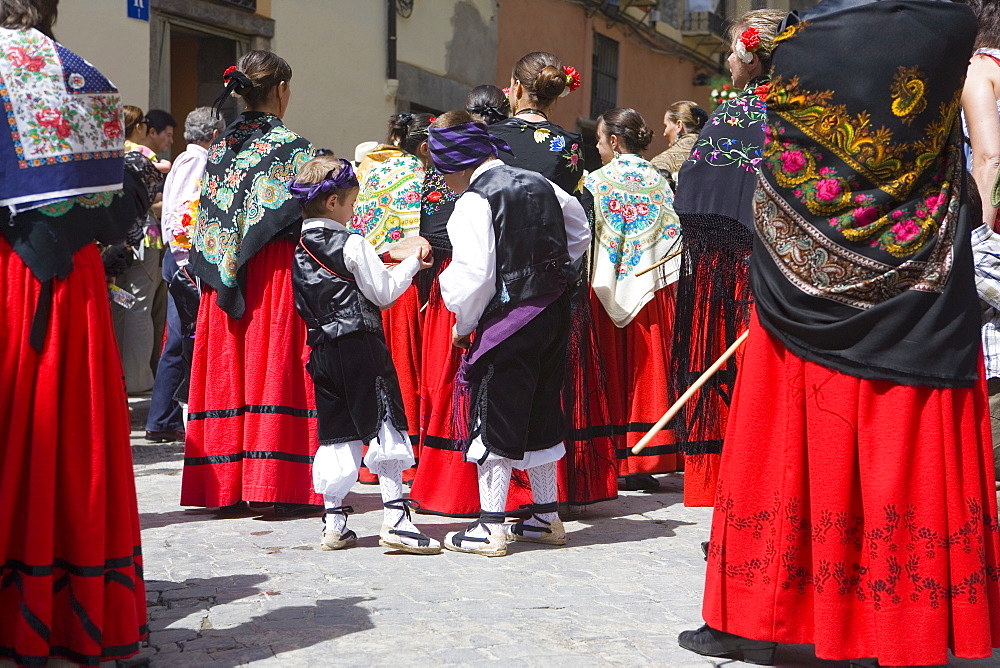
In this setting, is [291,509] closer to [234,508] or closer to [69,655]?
[234,508]

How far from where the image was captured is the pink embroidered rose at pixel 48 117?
131 inches

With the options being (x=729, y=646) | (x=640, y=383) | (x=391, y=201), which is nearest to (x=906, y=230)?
(x=729, y=646)

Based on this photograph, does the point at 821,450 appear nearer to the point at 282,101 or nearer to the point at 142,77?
the point at 282,101

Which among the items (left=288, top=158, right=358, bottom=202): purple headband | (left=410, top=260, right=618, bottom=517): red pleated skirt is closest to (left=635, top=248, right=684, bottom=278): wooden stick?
(left=410, top=260, right=618, bottom=517): red pleated skirt

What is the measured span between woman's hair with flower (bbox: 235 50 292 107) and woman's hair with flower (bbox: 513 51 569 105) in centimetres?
108

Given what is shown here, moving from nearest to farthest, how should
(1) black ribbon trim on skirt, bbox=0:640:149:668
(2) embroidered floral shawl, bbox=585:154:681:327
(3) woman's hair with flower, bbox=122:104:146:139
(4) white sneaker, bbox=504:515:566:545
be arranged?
(1) black ribbon trim on skirt, bbox=0:640:149:668 < (4) white sneaker, bbox=504:515:566:545 < (2) embroidered floral shawl, bbox=585:154:681:327 < (3) woman's hair with flower, bbox=122:104:146:139

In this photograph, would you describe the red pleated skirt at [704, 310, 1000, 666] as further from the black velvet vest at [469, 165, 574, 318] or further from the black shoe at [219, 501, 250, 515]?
the black shoe at [219, 501, 250, 515]

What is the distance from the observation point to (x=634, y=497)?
22.2 feet

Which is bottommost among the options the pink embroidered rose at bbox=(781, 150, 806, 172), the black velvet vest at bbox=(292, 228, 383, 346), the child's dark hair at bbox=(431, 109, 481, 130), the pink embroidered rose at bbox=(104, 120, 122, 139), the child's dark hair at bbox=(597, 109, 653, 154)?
the black velvet vest at bbox=(292, 228, 383, 346)

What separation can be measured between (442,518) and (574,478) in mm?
638

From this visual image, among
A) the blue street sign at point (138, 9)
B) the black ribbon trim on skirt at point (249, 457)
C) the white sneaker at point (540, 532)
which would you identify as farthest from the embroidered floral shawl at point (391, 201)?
the blue street sign at point (138, 9)

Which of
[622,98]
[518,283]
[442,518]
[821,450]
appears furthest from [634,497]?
[622,98]

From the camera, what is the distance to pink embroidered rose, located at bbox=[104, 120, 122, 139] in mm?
3484

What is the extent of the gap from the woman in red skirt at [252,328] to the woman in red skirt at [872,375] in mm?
2846
